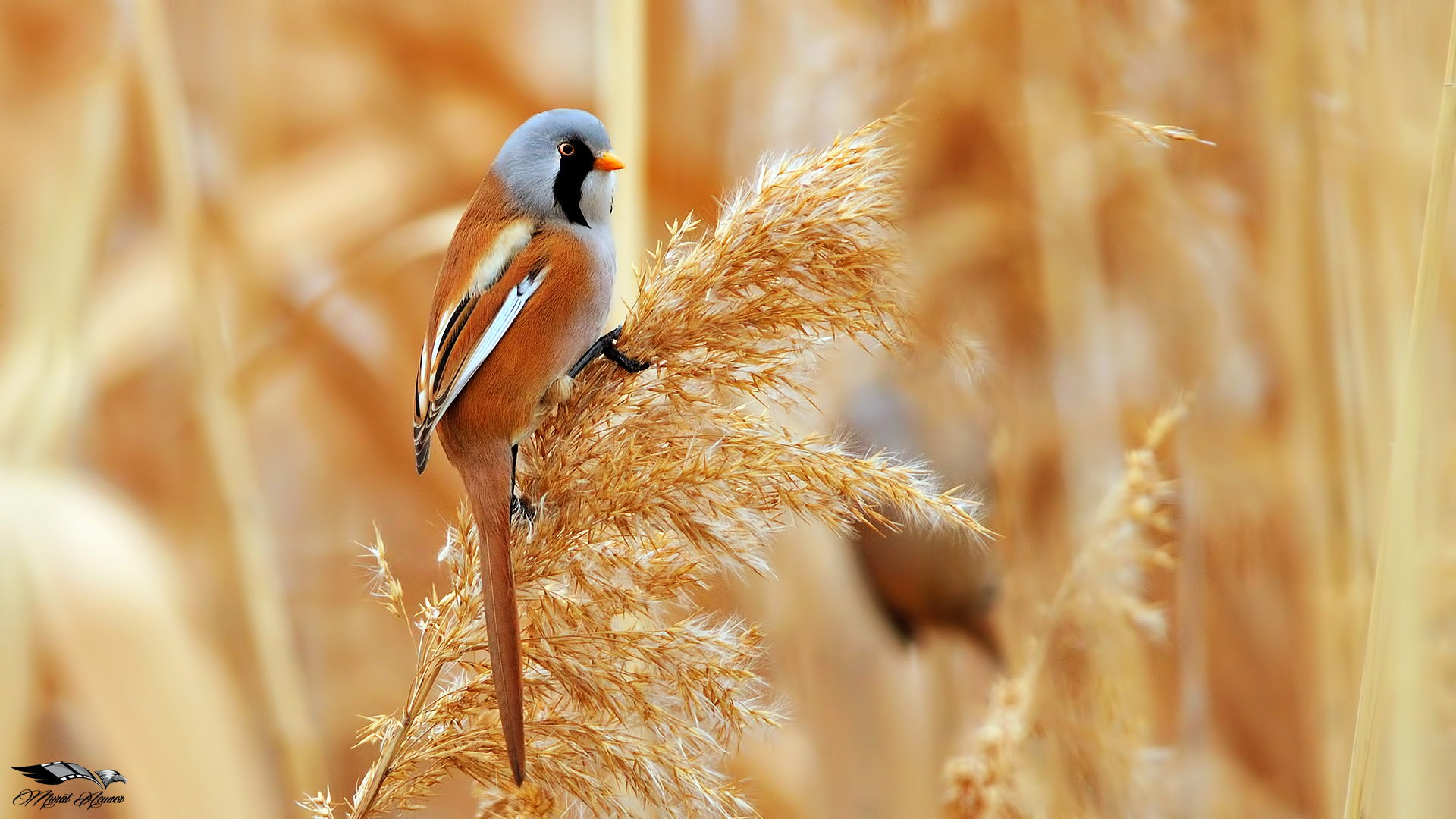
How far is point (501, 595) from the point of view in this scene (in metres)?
0.87

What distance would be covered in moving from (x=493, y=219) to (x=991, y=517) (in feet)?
2.15

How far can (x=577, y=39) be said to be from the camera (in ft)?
6.99

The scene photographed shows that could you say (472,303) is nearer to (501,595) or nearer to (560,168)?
(560,168)

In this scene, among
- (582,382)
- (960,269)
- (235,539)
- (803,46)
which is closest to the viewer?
(582,382)

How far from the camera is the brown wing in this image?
1.09 metres

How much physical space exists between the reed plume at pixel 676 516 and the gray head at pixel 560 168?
0.76ft

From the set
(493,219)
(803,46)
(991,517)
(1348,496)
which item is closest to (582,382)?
(493,219)

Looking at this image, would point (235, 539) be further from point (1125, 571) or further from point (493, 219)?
point (1125, 571)

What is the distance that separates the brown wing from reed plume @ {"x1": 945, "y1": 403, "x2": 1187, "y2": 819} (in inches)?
25.7

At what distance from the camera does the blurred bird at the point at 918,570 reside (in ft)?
4.14

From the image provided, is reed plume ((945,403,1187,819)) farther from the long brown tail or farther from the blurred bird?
the long brown tail

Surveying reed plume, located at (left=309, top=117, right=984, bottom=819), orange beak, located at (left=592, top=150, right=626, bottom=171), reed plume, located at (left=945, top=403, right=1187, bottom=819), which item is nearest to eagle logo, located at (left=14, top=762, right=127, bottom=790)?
reed plume, located at (left=309, top=117, right=984, bottom=819)

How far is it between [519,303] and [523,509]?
24cm

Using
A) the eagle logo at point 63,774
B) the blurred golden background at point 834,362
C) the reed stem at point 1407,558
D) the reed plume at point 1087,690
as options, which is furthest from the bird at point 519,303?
the eagle logo at point 63,774
